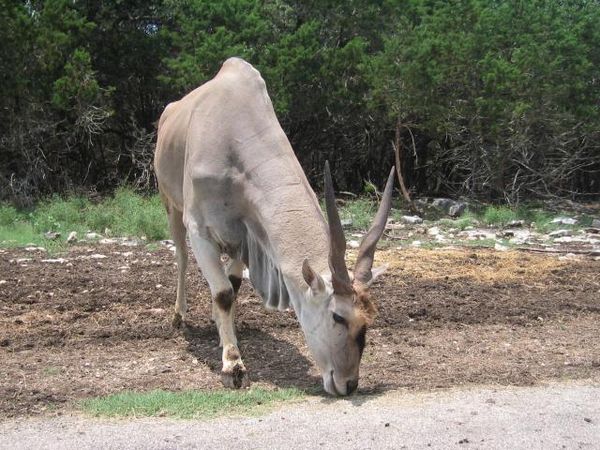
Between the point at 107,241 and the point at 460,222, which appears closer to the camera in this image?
the point at 107,241

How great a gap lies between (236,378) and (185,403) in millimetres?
614

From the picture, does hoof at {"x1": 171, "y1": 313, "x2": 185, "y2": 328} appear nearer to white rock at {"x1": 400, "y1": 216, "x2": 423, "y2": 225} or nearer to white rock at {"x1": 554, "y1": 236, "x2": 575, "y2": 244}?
white rock at {"x1": 554, "y1": 236, "x2": 575, "y2": 244}

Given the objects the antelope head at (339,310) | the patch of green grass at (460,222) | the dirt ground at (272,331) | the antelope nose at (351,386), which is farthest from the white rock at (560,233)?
the antelope nose at (351,386)

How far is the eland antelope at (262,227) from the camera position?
4.56m

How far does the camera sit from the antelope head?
4.48 meters

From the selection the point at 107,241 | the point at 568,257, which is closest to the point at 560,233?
the point at 568,257

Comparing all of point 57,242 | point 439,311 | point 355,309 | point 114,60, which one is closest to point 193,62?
point 114,60

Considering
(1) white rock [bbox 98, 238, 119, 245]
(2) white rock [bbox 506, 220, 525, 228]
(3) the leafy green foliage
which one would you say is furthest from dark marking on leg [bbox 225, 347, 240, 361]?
(3) the leafy green foliage

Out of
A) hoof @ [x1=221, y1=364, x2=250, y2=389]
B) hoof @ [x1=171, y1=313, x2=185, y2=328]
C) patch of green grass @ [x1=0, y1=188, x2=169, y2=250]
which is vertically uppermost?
hoof @ [x1=221, y1=364, x2=250, y2=389]

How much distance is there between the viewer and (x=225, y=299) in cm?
560

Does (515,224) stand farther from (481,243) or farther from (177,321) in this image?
(177,321)

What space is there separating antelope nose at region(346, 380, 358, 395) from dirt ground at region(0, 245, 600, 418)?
212mm

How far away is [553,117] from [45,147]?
33.1ft

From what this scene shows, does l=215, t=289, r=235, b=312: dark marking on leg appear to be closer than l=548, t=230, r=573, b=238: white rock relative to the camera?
Yes
